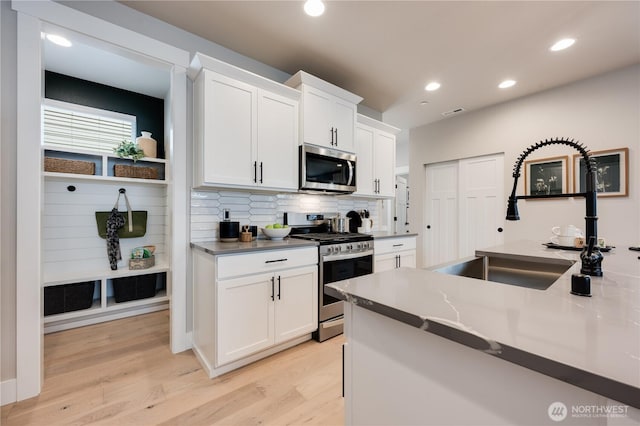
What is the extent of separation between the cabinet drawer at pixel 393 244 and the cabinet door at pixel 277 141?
43.9 inches

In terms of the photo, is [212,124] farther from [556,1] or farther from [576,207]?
[576,207]

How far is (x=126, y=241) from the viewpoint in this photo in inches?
124

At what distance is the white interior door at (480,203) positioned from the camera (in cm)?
387

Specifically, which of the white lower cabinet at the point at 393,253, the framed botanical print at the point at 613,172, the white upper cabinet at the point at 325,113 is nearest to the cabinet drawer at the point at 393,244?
the white lower cabinet at the point at 393,253

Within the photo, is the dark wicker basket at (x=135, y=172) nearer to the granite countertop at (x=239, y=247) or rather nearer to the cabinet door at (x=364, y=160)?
the granite countertop at (x=239, y=247)

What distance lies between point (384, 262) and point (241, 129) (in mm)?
2015

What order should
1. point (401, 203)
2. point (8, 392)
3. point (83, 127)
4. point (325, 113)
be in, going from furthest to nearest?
1. point (401, 203)
2. point (83, 127)
3. point (325, 113)
4. point (8, 392)

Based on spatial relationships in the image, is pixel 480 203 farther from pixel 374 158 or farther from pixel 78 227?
pixel 78 227

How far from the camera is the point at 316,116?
265cm

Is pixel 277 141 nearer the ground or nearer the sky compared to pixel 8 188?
nearer the sky

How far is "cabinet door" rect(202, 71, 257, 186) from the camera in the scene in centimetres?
208

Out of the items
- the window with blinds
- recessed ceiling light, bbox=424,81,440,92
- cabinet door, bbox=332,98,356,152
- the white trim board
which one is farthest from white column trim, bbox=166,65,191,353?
recessed ceiling light, bbox=424,81,440,92

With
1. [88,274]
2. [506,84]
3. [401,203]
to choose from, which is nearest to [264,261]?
[88,274]

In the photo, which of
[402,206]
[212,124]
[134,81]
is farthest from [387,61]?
[402,206]
